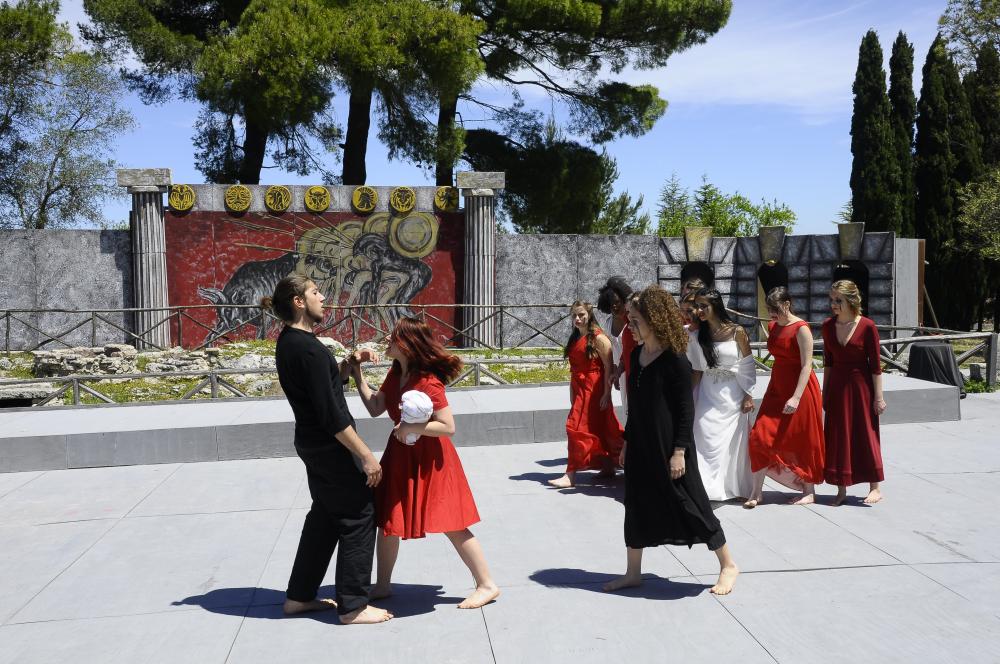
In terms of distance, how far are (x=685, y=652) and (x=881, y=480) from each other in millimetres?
3077

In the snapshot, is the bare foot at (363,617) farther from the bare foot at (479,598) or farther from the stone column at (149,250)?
the stone column at (149,250)

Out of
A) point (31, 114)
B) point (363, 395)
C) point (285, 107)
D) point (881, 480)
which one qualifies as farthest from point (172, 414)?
point (31, 114)

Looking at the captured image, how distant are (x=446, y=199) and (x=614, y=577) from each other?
1480 cm

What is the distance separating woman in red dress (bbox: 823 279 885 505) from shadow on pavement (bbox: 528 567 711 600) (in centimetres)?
211

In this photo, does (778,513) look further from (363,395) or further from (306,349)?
(306,349)

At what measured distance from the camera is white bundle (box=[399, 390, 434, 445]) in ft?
13.6

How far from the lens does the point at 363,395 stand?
4.45 metres

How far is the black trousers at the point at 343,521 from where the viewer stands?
4.22m

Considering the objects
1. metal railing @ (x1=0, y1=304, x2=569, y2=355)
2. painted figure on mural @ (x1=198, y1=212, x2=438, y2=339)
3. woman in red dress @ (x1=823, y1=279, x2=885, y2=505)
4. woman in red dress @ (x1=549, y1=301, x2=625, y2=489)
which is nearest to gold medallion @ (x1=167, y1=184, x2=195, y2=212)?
painted figure on mural @ (x1=198, y1=212, x2=438, y2=339)

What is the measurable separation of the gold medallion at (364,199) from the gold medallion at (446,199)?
1.26 m

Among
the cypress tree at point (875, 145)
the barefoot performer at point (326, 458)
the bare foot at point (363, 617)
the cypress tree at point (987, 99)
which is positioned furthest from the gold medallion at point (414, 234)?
the cypress tree at point (987, 99)

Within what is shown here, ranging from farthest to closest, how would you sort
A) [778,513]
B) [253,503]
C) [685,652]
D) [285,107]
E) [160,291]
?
[285,107], [160,291], [253,503], [778,513], [685,652]

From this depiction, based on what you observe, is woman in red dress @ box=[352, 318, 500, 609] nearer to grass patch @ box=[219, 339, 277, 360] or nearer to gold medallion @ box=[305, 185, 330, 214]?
grass patch @ box=[219, 339, 277, 360]

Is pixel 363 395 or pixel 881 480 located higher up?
pixel 363 395
